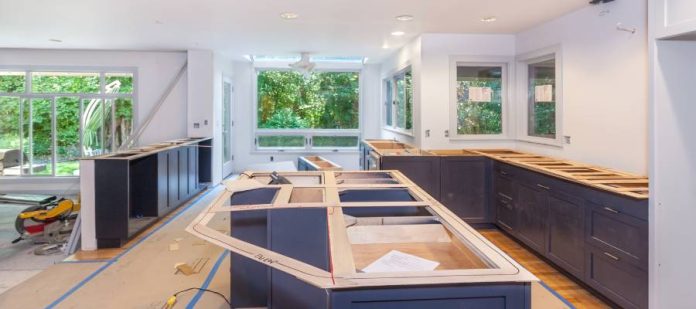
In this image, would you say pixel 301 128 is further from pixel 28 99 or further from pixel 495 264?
pixel 495 264

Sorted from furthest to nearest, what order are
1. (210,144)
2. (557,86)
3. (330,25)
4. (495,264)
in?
(210,144) < (330,25) < (557,86) < (495,264)

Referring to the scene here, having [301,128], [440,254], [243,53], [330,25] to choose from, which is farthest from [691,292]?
[301,128]

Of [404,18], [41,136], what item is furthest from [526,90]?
[41,136]

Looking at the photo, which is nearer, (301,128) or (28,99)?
(28,99)

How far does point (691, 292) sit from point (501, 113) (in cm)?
348

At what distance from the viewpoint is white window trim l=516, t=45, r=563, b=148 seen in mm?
4805

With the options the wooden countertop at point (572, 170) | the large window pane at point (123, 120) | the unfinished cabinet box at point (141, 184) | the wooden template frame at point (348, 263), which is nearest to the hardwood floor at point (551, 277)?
the wooden countertop at point (572, 170)

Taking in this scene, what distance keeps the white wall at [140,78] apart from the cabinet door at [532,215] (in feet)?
Result: 19.7

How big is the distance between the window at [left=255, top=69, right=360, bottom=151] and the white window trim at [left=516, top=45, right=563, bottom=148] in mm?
4530

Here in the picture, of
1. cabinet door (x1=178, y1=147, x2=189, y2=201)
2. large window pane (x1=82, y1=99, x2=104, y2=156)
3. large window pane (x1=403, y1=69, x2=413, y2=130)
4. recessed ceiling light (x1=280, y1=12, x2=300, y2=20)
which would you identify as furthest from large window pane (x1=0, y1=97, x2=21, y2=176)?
large window pane (x1=403, y1=69, x2=413, y2=130)

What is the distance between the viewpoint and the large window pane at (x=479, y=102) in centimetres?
594

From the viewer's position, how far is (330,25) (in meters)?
5.55

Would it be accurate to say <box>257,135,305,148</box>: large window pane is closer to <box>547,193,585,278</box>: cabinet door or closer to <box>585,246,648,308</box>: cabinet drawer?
<box>547,193,585,278</box>: cabinet door

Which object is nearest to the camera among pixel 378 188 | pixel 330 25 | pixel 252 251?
pixel 252 251
